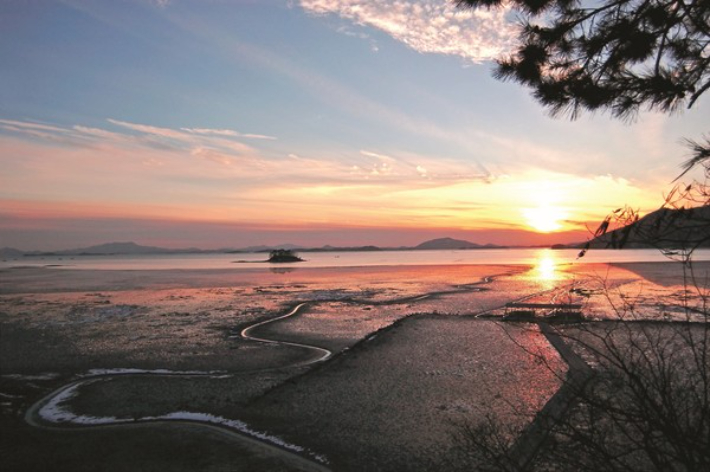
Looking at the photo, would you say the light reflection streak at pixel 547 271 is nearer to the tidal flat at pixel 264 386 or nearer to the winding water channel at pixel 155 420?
the tidal flat at pixel 264 386

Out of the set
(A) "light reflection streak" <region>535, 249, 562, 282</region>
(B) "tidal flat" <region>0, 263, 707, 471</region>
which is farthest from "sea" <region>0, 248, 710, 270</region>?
(B) "tidal flat" <region>0, 263, 707, 471</region>

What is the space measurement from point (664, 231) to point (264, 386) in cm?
755

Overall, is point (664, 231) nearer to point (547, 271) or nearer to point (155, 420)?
point (155, 420)

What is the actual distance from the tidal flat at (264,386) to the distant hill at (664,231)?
33.8 inches

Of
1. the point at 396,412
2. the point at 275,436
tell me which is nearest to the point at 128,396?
the point at 275,436

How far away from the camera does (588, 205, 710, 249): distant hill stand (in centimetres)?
274

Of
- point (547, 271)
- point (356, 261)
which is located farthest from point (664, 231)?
point (356, 261)

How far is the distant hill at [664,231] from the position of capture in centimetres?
274

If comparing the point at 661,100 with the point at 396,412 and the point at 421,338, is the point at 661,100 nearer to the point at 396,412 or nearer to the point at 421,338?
the point at 396,412

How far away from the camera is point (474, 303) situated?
20.8 meters

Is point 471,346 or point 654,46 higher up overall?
point 654,46

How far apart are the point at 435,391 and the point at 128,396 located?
17.1ft

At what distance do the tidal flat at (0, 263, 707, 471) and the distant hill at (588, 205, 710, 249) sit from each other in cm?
86

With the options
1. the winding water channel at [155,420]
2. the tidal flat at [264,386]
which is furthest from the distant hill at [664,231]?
the winding water channel at [155,420]
